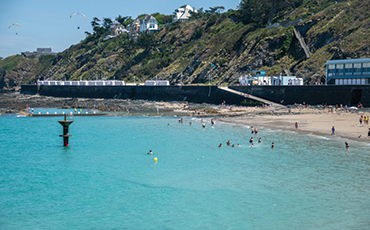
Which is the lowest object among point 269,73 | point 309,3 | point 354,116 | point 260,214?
point 260,214

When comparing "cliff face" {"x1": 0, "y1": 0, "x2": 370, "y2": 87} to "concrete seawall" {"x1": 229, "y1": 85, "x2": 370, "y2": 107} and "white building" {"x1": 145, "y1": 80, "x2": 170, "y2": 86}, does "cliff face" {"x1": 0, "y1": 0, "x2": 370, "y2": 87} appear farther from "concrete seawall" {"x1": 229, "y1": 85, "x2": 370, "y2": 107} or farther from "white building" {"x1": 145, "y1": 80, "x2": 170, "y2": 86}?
"concrete seawall" {"x1": 229, "y1": 85, "x2": 370, "y2": 107}

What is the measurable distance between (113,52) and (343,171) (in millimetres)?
132979

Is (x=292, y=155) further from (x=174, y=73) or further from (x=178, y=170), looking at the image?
(x=174, y=73)

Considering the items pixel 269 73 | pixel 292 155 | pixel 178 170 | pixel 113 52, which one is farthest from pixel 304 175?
pixel 113 52

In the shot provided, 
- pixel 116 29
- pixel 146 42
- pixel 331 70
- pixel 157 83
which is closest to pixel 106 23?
pixel 116 29

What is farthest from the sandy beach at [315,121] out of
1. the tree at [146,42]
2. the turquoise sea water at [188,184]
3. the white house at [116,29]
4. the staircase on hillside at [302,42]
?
the white house at [116,29]

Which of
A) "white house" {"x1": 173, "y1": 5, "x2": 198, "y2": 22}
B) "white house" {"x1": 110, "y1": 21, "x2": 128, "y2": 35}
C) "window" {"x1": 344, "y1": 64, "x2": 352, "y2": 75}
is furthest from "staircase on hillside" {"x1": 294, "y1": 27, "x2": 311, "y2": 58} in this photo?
"white house" {"x1": 110, "y1": 21, "x2": 128, "y2": 35}

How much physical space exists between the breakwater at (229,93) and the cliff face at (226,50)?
29.7 ft

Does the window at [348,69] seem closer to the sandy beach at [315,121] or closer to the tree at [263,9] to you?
the sandy beach at [315,121]

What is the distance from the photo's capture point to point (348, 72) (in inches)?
2250

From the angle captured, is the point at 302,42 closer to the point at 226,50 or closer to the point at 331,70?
the point at 331,70

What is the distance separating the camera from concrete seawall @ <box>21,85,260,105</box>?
222ft

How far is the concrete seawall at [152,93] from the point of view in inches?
2670

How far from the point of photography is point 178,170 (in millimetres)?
26594
